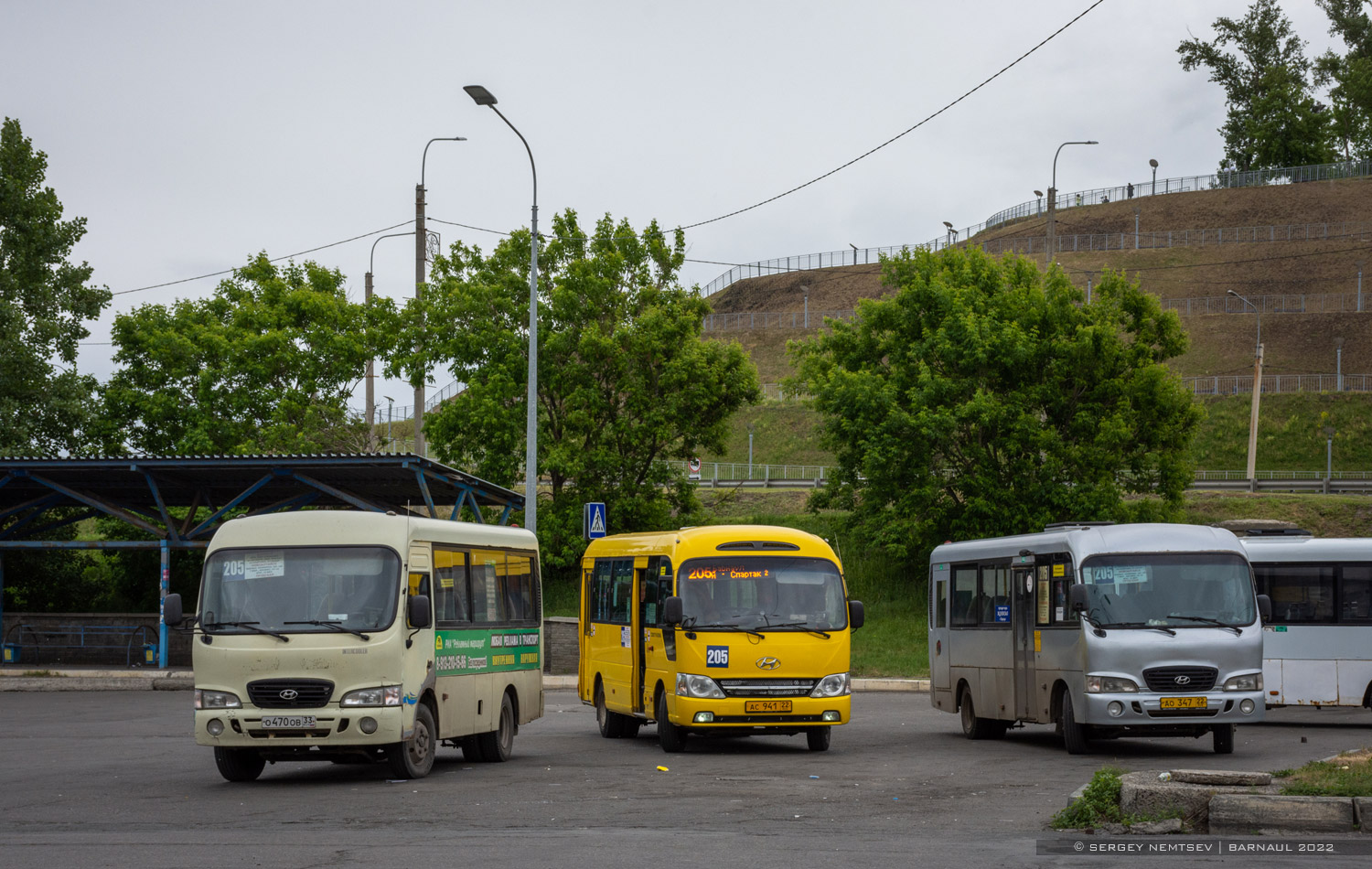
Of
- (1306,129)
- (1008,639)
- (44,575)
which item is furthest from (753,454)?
(1008,639)

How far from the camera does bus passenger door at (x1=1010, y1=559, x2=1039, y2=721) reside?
760 inches

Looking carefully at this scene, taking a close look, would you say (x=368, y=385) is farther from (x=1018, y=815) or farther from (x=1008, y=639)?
(x=1018, y=815)

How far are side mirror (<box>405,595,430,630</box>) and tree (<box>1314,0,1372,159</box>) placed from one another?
10553 cm

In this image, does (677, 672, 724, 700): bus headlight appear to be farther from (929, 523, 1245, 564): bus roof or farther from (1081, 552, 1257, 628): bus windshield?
(929, 523, 1245, 564): bus roof

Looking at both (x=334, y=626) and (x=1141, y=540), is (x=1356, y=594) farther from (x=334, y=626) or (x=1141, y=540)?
(x=334, y=626)

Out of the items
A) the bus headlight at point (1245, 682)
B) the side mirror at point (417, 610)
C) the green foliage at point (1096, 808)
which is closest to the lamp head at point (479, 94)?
the side mirror at point (417, 610)

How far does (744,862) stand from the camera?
950 cm

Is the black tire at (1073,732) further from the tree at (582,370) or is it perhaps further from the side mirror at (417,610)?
the tree at (582,370)

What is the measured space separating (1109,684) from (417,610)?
810 cm

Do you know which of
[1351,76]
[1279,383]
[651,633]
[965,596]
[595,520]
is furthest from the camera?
[1351,76]

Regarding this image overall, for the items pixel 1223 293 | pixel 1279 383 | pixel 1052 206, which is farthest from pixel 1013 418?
pixel 1223 293

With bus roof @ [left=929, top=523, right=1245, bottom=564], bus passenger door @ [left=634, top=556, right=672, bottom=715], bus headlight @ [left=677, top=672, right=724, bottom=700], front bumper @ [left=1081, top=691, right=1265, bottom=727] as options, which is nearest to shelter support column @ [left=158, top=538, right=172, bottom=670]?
bus passenger door @ [left=634, top=556, right=672, bottom=715]

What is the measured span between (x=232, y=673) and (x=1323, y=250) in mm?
111620

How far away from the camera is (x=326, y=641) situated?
14203mm
